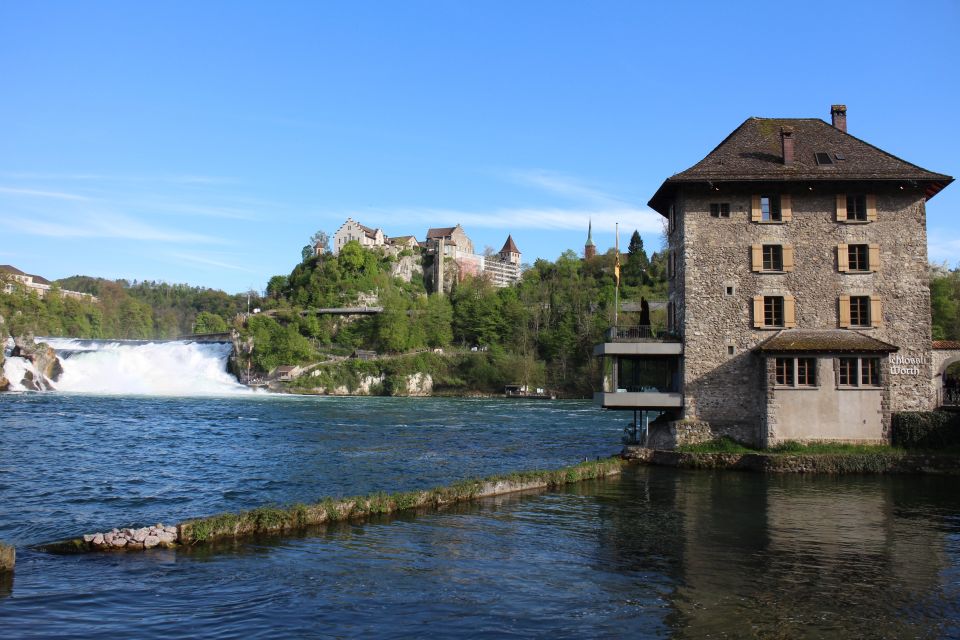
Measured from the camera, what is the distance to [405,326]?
119 m

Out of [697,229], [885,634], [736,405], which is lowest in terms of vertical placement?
[885,634]

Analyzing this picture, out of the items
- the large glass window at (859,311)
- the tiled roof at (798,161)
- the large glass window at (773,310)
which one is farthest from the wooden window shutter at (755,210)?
the large glass window at (859,311)

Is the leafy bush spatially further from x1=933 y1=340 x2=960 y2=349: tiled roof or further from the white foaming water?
the white foaming water

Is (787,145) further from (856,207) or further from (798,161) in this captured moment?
(856,207)

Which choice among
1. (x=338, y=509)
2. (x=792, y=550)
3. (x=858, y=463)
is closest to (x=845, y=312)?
(x=858, y=463)

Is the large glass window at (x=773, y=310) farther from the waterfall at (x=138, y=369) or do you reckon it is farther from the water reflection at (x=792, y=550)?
the waterfall at (x=138, y=369)

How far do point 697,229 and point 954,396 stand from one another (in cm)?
1099

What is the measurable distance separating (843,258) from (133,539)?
25076 millimetres

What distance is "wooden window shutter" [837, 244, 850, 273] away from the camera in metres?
28.4

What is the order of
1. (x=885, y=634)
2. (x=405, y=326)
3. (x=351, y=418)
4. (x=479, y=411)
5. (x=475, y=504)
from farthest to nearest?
(x=405, y=326), (x=479, y=411), (x=351, y=418), (x=475, y=504), (x=885, y=634)

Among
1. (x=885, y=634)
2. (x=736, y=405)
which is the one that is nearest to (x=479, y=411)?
(x=736, y=405)

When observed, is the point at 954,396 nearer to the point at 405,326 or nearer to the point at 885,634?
the point at 885,634

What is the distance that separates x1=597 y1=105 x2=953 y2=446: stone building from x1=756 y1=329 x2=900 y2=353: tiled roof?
0.34 ft

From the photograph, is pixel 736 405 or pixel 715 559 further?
pixel 736 405
